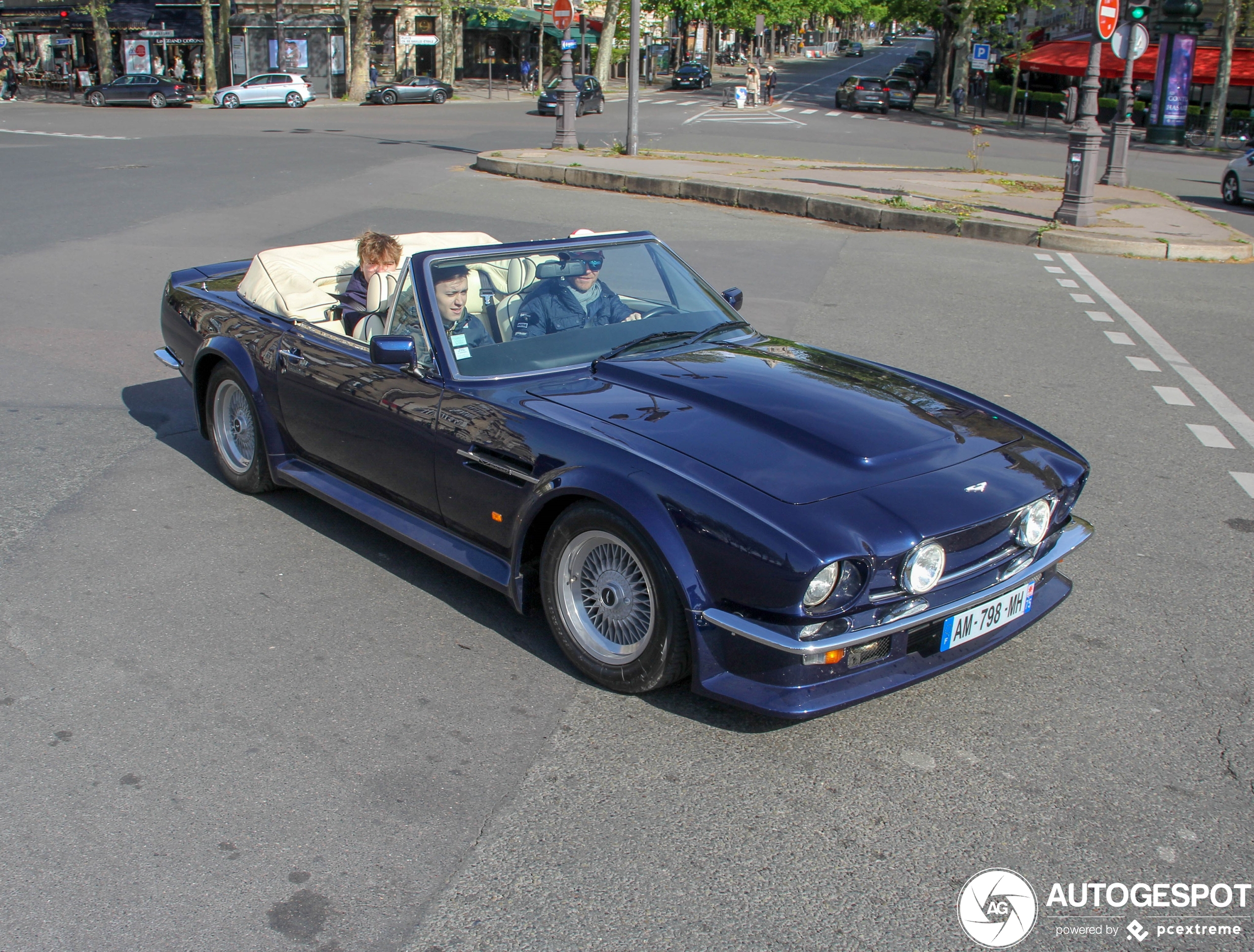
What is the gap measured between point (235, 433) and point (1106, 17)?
14423 millimetres

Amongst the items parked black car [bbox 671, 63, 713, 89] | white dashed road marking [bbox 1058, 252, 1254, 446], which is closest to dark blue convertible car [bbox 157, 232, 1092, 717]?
white dashed road marking [bbox 1058, 252, 1254, 446]

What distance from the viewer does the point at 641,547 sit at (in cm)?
350

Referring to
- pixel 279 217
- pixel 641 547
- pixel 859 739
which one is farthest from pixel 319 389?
pixel 279 217

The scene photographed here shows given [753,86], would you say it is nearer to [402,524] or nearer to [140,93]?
[140,93]

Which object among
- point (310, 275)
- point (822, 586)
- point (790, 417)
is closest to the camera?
point (822, 586)

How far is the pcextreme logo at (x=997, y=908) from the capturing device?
269 cm

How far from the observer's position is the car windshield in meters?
4.43

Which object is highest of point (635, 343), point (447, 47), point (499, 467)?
point (447, 47)

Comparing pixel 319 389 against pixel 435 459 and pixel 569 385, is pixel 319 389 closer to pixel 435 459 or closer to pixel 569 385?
pixel 435 459

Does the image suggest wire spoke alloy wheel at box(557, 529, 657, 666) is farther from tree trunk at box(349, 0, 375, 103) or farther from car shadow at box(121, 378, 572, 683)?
tree trunk at box(349, 0, 375, 103)

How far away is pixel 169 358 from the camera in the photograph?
21.1 ft

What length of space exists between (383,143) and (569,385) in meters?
24.9

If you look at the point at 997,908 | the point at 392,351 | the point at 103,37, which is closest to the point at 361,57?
the point at 103,37

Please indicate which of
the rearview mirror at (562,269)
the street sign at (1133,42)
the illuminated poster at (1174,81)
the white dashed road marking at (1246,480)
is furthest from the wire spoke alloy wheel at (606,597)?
the illuminated poster at (1174,81)
